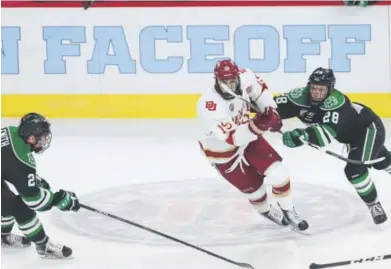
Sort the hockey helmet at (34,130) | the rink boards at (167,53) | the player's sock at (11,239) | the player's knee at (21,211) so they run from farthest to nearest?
the rink boards at (167,53)
the player's sock at (11,239)
the player's knee at (21,211)
the hockey helmet at (34,130)

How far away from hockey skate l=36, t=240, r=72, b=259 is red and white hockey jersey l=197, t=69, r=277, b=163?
71 cm

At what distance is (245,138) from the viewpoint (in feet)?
11.0

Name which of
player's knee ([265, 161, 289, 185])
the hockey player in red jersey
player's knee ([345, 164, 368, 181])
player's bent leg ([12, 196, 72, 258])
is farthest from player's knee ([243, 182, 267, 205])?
player's bent leg ([12, 196, 72, 258])

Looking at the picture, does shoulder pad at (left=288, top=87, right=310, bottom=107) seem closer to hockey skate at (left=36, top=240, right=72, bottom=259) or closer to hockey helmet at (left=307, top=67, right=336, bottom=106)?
hockey helmet at (left=307, top=67, right=336, bottom=106)

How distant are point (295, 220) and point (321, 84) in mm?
578

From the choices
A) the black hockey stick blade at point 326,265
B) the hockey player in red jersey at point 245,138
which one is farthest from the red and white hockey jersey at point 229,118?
the black hockey stick blade at point 326,265

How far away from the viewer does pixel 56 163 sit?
4.85 m

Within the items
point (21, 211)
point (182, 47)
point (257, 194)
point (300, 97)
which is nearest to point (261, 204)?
point (257, 194)

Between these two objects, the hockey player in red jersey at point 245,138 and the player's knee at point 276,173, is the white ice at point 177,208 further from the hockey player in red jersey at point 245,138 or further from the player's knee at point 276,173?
the player's knee at point 276,173

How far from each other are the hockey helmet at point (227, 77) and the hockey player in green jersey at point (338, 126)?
11.1 inches

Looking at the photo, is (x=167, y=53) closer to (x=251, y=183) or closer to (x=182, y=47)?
(x=182, y=47)

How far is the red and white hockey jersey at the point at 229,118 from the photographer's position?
3.36 metres

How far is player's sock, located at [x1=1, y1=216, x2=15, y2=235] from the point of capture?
3355 millimetres

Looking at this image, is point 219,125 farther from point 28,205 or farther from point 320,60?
point 320,60
